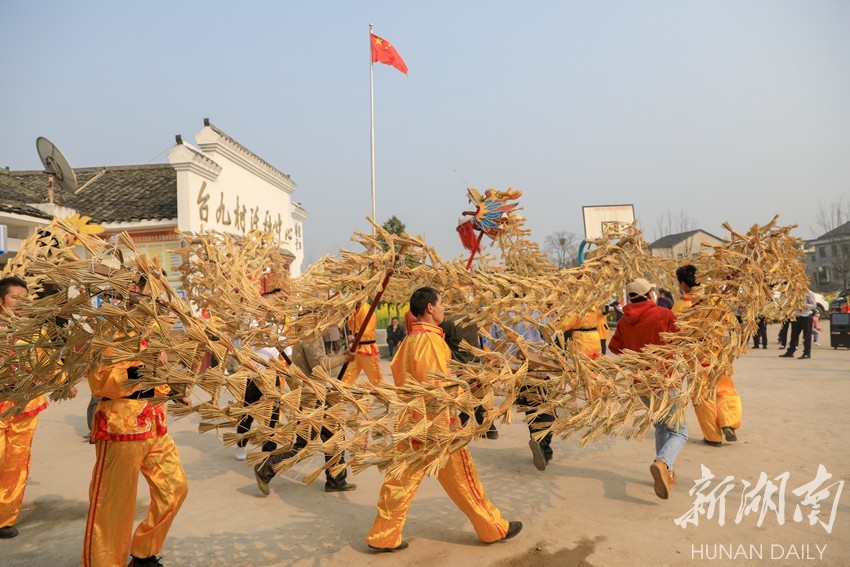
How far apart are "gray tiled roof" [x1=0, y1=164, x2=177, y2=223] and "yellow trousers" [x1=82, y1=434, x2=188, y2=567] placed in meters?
11.4

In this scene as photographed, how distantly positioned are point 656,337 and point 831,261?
1530 inches

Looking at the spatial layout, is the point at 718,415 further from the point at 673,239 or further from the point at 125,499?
the point at 673,239

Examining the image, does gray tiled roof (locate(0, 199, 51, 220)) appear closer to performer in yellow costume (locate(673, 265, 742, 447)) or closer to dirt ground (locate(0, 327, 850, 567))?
dirt ground (locate(0, 327, 850, 567))

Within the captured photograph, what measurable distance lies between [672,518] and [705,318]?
141 cm

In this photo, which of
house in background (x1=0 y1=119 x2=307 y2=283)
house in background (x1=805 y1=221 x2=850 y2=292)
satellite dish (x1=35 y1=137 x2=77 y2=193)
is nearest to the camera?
satellite dish (x1=35 y1=137 x2=77 y2=193)

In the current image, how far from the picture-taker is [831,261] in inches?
1411

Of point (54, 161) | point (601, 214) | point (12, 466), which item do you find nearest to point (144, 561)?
point (12, 466)

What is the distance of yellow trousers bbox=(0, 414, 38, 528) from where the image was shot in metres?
4.12

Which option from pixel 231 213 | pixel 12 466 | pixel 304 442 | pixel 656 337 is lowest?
pixel 304 442

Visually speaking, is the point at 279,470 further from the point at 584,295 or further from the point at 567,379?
the point at 584,295

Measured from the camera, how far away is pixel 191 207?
13.4 metres

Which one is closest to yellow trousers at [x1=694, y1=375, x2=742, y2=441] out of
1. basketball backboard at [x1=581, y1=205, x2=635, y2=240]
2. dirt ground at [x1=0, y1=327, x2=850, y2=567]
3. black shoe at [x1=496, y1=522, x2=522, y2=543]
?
dirt ground at [x1=0, y1=327, x2=850, y2=567]

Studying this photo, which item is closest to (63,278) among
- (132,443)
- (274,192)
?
(132,443)

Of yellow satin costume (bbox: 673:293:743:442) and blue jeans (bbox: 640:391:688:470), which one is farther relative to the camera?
yellow satin costume (bbox: 673:293:743:442)
